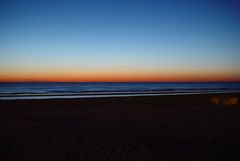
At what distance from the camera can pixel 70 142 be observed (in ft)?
24.9

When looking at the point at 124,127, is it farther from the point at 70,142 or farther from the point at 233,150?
the point at 233,150

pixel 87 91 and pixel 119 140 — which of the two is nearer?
pixel 119 140

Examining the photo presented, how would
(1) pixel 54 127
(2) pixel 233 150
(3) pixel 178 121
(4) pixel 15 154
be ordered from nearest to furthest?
(4) pixel 15 154, (2) pixel 233 150, (1) pixel 54 127, (3) pixel 178 121

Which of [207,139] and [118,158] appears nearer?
[118,158]

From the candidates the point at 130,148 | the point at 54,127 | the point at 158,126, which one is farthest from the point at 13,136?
the point at 158,126

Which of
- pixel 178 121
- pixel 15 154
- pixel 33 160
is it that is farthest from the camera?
pixel 178 121

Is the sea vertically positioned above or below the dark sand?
above

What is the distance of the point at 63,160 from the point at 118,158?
138 centimetres

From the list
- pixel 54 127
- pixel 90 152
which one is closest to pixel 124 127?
pixel 54 127

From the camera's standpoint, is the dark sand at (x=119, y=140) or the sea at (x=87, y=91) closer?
the dark sand at (x=119, y=140)

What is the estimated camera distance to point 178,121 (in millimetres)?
11430

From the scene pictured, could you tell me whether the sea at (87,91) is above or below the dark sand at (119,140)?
above

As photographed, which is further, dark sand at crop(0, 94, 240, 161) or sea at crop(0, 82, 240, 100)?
sea at crop(0, 82, 240, 100)

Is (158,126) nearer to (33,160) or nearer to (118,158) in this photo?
(118,158)
